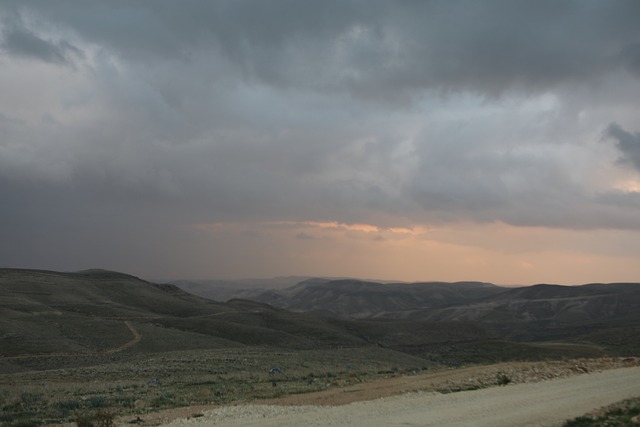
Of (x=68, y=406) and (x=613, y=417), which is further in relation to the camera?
(x=68, y=406)

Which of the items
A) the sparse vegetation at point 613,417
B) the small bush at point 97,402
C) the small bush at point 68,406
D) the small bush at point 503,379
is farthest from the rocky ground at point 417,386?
the sparse vegetation at point 613,417

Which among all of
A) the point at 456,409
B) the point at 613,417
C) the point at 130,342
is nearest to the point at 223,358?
the point at 130,342

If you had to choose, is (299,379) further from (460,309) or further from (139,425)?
(460,309)

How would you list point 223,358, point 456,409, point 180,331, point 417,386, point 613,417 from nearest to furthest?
1. point 613,417
2. point 456,409
3. point 417,386
4. point 223,358
5. point 180,331

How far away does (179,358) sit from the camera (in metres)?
46.1

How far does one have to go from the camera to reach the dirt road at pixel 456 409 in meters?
17.2

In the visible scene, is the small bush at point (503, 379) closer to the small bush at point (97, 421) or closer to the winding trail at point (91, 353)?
the small bush at point (97, 421)

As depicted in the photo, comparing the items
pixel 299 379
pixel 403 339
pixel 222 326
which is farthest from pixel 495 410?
pixel 403 339

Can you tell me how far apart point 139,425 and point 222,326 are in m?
62.2

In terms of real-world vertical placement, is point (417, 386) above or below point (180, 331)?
above

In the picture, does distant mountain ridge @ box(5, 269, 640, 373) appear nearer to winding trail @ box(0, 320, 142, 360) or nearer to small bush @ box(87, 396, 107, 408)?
winding trail @ box(0, 320, 142, 360)

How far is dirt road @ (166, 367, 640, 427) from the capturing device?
56.5 feet

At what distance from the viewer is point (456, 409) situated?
18.9 metres

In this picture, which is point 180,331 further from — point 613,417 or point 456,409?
point 613,417
